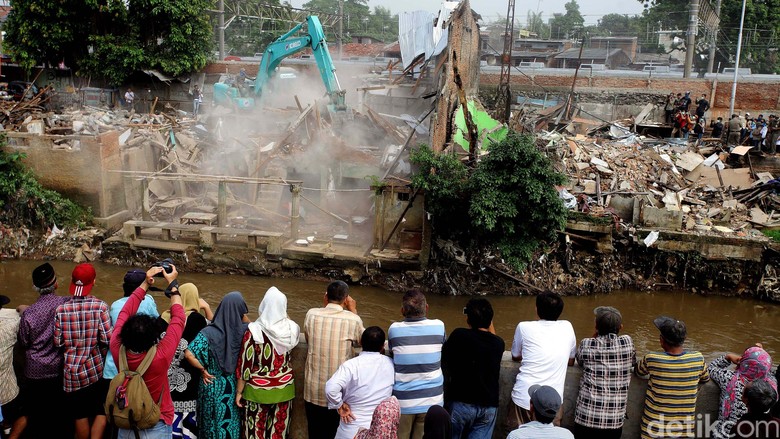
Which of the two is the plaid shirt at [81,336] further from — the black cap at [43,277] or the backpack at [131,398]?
the backpack at [131,398]

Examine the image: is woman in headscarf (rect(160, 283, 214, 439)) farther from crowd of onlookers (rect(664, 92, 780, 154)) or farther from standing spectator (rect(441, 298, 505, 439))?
crowd of onlookers (rect(664, 92, 780, 154))

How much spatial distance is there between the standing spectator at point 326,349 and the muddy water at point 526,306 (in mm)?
6992


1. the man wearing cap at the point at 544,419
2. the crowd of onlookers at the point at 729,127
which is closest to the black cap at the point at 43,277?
the man wearing cap at the point at 544,419

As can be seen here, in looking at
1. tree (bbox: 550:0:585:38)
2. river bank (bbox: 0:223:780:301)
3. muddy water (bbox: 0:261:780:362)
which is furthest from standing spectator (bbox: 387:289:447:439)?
tree (bbox: 550:0:585:38)

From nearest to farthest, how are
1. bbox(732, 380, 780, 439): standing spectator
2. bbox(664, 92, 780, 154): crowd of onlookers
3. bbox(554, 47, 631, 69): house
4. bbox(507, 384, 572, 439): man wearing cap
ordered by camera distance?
bbox(507, 384, 572, 439): man wearing cap
bbox(732, 380, 780, 439): standing spectator
bbox(664, 92, 780, 154): crowd of onlookers
bbox(554, 47, 631, 69): house

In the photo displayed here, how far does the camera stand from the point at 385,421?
11.8ft

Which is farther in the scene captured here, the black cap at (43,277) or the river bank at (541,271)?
the river bank at (541,271)

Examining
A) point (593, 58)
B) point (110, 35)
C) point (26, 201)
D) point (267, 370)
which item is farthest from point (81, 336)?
point (593, 58)

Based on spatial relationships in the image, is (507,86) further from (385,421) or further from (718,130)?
(385,421)

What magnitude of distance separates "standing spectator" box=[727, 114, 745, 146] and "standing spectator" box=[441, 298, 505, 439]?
17205 mm

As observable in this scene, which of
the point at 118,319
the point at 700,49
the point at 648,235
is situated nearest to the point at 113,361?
the point at 118,319

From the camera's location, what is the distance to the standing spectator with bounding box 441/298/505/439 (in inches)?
158

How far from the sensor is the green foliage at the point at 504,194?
11.3 m

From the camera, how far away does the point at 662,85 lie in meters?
23.0
